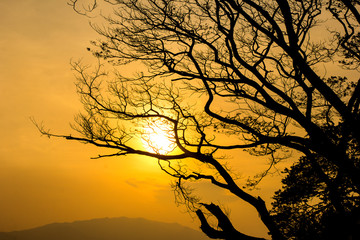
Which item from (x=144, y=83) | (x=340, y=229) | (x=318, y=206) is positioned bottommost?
(x=340, y=229)

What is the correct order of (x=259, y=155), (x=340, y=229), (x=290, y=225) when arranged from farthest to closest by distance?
(x=290, y=225)
(x=259, y=155)
(x=340, y=229)

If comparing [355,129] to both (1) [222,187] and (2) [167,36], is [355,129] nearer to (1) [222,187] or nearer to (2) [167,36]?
(1) [222,187]

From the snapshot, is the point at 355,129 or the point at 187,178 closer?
the point at 355,129

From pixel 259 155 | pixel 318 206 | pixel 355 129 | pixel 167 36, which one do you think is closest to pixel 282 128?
pixel 259 155

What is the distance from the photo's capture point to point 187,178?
29.8ft

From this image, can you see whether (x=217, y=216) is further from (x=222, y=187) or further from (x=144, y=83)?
(x=144, y=83)

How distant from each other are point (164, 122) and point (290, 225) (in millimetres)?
8681

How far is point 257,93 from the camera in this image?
8742 millimetres

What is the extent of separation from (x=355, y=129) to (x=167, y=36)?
A: 6.04m

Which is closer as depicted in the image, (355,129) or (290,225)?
(355,129)

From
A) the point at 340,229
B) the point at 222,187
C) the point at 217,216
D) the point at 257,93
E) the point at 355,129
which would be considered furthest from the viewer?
the point at 257,93

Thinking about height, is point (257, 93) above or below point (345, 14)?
below

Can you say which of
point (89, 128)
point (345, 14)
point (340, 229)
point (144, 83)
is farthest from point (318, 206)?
point (340, 229)

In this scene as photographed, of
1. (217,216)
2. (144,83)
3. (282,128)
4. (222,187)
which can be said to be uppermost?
(144,83)
